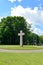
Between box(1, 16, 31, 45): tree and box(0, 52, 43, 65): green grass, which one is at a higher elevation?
box(1, 16, 31, 45): tree

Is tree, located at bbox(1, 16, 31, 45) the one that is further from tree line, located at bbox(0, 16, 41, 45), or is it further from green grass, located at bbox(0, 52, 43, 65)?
green grass, located at bbox(0, 52, 43, 65)

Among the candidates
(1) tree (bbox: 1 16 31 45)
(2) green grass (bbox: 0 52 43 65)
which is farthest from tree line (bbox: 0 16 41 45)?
(2) green grass (bbox: 0 52 43 65)

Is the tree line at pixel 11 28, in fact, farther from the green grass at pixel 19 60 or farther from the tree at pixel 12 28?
the green grass at pixel 19 60

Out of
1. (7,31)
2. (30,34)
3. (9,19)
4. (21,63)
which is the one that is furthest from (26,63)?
(30,34)

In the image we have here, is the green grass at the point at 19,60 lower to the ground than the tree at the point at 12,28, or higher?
lower

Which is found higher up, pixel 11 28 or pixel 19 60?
pixel 11 28

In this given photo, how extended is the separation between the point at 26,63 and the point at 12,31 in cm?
5975

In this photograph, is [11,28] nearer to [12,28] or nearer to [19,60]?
[12,28]

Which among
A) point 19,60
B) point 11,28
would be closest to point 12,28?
point 11,28

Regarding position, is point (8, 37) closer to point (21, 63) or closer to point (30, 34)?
point (30, 34)

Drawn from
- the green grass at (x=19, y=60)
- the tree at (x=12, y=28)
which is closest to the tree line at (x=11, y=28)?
the tree at (x=12, y=28)

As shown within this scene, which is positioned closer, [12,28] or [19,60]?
[19,60]

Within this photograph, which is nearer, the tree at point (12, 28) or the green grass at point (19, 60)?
the green grass at point (19, 60)

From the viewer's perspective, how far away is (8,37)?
238 ft
